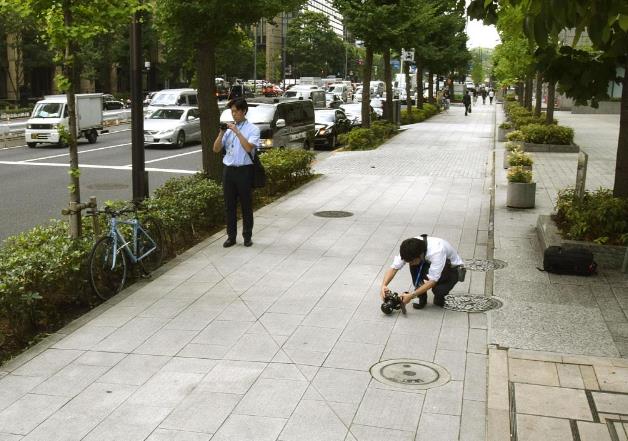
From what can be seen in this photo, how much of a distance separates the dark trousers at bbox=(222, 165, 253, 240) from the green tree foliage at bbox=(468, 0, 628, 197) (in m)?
4.07

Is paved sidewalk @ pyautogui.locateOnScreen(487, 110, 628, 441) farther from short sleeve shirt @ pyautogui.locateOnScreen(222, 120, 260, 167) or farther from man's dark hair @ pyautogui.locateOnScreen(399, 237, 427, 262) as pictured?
short sleeve shirt @ pyautogui.locateOnScreen(222, 120, 260, 167)

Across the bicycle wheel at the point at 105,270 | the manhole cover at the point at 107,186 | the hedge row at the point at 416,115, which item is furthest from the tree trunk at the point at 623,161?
the hedge row at the point at 416,115

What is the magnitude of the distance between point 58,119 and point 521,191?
1971 cm

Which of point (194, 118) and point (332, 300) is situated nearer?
point (332, 300)

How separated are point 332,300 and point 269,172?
294 inches

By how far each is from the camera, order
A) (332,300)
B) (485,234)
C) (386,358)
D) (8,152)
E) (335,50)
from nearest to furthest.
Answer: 1. (386,358)
2. (332,300)
3. (485,234)
4. (8,152)
5. (335,50)

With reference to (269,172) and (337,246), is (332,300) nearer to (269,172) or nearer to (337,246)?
(337,246)

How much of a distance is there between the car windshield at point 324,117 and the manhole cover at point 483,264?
764 inches

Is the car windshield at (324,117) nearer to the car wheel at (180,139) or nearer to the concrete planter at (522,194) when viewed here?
the car wheel at (180,139)

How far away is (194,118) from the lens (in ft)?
95.0

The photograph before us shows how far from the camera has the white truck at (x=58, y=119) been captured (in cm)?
2667

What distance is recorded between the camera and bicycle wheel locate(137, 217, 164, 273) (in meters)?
8.64

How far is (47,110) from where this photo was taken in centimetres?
2828

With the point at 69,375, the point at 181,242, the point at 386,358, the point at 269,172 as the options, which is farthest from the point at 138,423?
the point at 269,172
